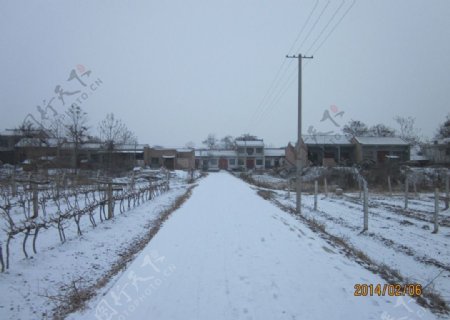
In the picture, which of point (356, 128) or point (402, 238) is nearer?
point (402, 238)

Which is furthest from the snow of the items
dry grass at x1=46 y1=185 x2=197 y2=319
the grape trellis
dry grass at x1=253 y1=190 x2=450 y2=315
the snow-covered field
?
the grape trellis

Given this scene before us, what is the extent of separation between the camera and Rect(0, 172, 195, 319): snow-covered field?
419cm

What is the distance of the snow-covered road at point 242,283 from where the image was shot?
4.08 m

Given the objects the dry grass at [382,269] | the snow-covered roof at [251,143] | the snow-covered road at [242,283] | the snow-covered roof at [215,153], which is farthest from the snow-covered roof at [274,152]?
the snow-covered road at [242,283]

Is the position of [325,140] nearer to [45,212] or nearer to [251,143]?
[251,143]

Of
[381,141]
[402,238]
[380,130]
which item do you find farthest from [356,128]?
[402,238]

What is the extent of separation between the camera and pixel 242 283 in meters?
5.01

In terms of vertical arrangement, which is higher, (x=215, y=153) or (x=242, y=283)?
(x=215, y=153)

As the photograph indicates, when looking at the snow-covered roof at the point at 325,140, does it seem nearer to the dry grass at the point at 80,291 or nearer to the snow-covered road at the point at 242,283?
the snow-covered road at the point at 242,283

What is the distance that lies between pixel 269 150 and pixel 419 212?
212ft

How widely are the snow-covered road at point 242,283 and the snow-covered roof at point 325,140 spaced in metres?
41.8

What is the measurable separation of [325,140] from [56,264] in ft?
157

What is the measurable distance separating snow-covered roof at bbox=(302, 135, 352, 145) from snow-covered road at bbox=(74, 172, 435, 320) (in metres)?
41.8

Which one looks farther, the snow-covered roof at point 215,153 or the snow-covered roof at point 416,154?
the snow-covered roof at point 215,153
